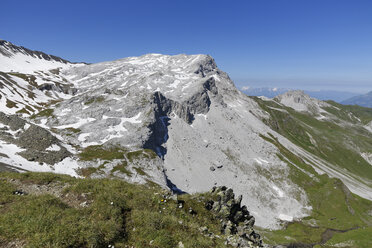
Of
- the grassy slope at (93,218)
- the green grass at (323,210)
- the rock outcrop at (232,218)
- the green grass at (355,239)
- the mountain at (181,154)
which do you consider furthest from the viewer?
the green grass at (323,210)

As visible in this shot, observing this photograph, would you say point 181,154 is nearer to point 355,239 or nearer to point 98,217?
point 355,239

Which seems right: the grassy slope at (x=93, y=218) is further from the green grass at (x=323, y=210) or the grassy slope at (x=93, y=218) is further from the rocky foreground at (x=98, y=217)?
the green grass at (x=323, y=210)

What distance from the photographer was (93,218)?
1234 centimetres

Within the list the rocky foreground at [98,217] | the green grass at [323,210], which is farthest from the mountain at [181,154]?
the rocky foreground at [98,217]

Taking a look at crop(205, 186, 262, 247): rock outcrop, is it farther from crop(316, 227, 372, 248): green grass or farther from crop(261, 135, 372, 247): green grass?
crop(316, 227, 372, 248): green grass

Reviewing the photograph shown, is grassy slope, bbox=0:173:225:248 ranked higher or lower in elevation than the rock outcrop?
higher

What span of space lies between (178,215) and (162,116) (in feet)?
402

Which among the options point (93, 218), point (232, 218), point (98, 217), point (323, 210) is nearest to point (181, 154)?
point (232, 218)

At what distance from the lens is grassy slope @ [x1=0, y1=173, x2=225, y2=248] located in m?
9.49

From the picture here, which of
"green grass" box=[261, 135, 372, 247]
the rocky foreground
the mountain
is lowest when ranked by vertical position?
"green grass" box=[261, 135, 372, 247]


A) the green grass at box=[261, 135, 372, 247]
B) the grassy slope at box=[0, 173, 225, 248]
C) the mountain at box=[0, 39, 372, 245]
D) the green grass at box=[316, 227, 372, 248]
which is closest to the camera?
the grassy slope at box=[0, 173, 225, 248]

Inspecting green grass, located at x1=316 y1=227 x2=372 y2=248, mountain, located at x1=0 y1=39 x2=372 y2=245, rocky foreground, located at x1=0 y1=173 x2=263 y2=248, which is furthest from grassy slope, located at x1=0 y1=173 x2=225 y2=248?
green grass, located at x1=316 y1=227 x2=372 y2=248

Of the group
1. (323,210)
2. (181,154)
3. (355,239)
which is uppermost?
(181,154)

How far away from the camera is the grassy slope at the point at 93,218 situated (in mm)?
9492
